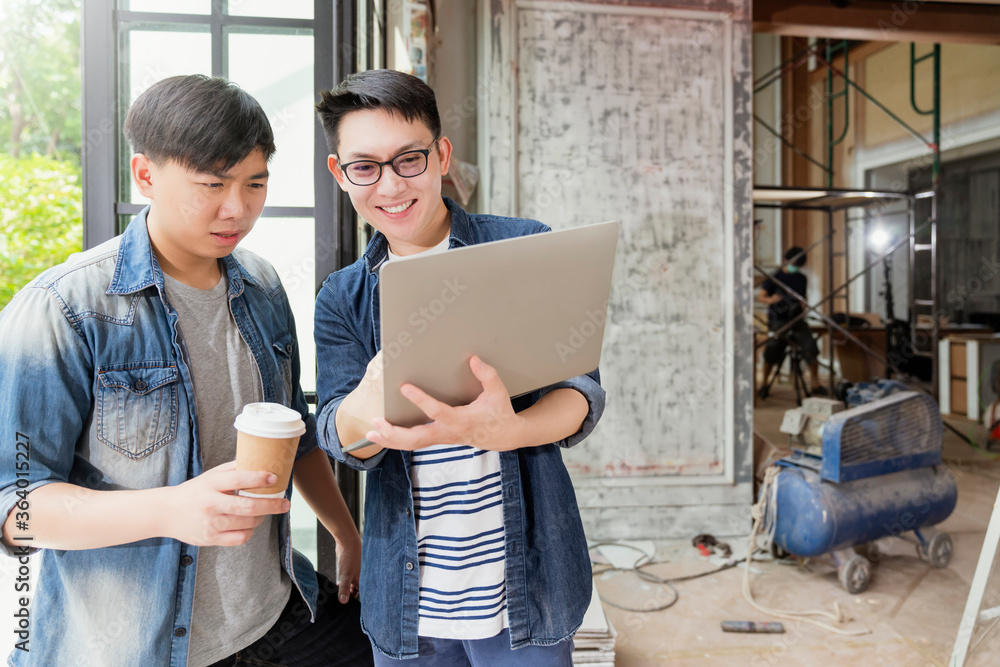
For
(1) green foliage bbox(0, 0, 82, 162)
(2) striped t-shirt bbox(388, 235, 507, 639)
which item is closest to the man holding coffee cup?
(2) striped t-shirt bbox(388, 235, 507, 639)

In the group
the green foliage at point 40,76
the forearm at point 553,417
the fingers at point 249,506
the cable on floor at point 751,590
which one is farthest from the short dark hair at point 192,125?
the green foliage at point 40,76

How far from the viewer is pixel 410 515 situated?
3.40 ft

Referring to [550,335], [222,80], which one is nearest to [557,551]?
[550,335]

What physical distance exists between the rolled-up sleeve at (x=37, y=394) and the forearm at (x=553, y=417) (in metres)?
0.66

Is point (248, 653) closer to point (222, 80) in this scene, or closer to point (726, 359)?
point (222, 80)

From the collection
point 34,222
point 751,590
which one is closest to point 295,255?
point 751,590

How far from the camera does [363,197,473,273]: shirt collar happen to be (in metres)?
1.12

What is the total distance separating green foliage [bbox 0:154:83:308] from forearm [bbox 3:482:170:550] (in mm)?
6344

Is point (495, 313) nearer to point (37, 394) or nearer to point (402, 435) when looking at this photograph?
point (402, 435)

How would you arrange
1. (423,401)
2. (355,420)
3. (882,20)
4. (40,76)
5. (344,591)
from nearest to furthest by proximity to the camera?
1. (423,401)
2. (355,420)
3. (344,591)
4. (882,20)
5. (40,76)

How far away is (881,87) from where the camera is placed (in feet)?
28.6

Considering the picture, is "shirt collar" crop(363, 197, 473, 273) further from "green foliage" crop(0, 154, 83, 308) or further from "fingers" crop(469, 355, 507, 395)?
"green foliage" crop(0, 154, 83, 308)

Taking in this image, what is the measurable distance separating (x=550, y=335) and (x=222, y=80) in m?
0.68

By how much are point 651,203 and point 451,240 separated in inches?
101
